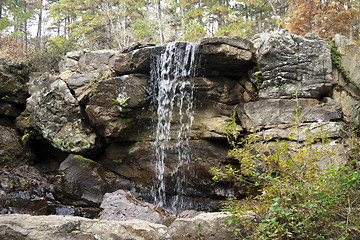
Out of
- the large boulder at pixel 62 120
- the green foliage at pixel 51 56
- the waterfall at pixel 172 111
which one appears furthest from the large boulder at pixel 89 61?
the waterfall at pixel 172 111

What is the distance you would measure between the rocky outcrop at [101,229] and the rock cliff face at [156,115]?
13.9 feet

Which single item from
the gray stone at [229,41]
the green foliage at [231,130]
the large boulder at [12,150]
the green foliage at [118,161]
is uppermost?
the gray stone at [229,41]

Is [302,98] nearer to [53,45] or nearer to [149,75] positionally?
[149,75]

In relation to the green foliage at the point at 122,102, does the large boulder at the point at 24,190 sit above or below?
below

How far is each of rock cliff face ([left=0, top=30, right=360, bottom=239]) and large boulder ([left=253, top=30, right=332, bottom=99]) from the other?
0.09ft

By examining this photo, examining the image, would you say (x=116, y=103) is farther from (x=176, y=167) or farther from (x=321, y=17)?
(x=321, y=17)

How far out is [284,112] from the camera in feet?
24.1

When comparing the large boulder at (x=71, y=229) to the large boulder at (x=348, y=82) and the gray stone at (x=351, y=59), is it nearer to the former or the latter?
the large boulder at (x=348, y=82)

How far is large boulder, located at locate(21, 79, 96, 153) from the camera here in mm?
8758

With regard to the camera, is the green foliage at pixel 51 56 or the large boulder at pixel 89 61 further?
the green foliage at pixel 51 56

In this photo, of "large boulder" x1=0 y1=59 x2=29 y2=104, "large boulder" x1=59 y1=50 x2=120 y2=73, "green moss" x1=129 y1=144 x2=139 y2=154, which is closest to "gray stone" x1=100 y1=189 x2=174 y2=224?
"green moss" x1=129 y1=144 x2=139 y2=154

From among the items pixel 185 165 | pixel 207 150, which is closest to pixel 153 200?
pixel 185 165

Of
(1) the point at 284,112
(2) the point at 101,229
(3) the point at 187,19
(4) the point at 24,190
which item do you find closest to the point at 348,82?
(1) the point at 284,112

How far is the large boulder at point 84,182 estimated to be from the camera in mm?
7934
